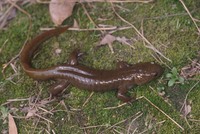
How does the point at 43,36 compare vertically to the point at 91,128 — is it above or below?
above

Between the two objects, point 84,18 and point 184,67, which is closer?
point 184,67

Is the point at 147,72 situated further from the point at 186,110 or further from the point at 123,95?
the point at 186,110

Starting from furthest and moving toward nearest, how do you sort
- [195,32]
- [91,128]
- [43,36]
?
[43,36] < [195,32] < [91,128]

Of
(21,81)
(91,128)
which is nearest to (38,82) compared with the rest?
(21,81)

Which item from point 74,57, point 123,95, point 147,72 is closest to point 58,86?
point 74,57

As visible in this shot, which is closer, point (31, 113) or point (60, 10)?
point (31, 113)

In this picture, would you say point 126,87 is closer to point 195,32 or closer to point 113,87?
point 113,87

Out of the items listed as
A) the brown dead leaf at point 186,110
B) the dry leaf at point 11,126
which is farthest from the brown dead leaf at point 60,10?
the brown dead leaf at point 186,110
